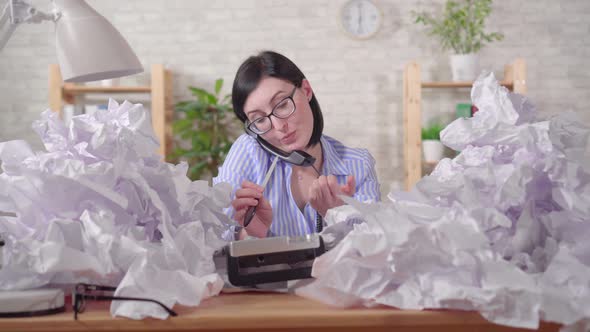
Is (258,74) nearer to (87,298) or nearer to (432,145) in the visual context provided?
(87,298)

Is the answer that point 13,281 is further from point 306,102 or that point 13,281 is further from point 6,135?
point 6,135

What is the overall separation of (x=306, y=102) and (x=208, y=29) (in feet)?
8.53

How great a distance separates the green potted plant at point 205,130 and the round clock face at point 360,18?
3.39ft

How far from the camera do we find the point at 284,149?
5.78 ft

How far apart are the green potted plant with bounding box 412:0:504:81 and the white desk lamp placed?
10.6 ft

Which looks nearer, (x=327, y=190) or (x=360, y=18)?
(x=327, y=190)

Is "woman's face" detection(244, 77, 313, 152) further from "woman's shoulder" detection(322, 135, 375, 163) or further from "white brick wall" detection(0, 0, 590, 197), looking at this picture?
"white brick wall" detection(0, 0, 590, 197)

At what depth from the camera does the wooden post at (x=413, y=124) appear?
3.84 m

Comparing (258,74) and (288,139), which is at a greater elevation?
(258,74)

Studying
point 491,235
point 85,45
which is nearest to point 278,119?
point 85,45

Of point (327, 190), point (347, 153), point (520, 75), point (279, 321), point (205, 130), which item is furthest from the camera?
point (205, 130)

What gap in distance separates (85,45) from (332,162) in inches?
45.7

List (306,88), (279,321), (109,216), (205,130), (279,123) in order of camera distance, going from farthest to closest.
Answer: (205,130), (306,88), (279,123), (109,216), (279,321)

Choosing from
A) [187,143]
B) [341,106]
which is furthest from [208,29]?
[341,106]
